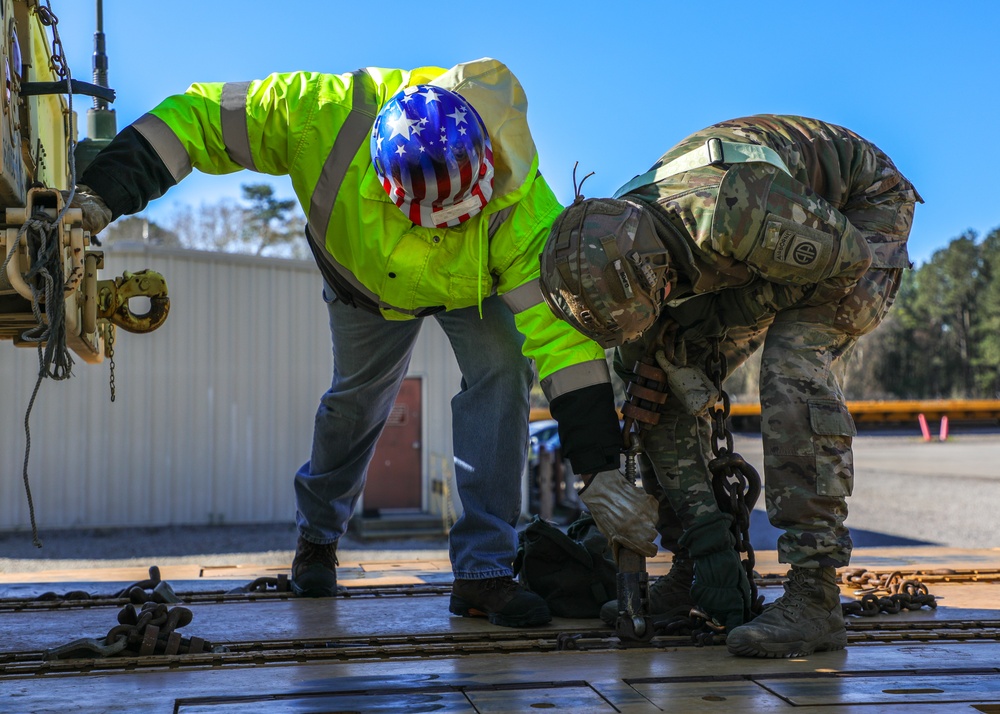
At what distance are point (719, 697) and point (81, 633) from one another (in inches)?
69.3

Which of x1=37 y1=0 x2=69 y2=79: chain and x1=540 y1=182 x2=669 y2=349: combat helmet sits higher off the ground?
x1=37 y1=0 x2=69 y2=79: chain

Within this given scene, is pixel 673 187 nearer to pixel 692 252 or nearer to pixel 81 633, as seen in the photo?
pixel 692 252

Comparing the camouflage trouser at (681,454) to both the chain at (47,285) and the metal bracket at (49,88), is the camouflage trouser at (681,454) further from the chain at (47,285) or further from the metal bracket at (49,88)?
Answer: the metal bracket at (49,88)

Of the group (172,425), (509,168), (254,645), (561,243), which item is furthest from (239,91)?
(172,425)

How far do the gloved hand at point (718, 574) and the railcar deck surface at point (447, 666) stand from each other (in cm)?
15

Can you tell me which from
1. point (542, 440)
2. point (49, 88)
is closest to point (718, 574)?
point (49, 88)

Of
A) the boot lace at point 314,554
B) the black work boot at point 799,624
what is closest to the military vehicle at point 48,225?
the boot lace at point 314,554

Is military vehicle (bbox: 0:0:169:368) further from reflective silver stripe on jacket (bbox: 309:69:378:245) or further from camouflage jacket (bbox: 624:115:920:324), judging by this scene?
camouflage jacket (bbox: 624:115:920:324)

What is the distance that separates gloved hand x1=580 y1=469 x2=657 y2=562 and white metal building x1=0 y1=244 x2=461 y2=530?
461 inches

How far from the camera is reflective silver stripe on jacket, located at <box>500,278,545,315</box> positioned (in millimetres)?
2754

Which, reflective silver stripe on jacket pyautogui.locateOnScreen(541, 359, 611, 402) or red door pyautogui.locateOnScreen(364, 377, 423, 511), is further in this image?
red door pyautogui.locateOnScreen(364, 377, 423, 511)

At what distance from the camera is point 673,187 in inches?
106

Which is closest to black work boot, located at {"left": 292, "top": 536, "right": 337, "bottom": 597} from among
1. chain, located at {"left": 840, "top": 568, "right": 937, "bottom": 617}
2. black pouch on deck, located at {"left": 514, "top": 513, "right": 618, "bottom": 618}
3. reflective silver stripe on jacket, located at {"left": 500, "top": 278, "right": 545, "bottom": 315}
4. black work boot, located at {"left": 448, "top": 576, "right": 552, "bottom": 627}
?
black work boot, located at {"left": 448, "top": 576, "right": 552, "bottom": 627}

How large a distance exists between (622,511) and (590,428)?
9.3 inches
